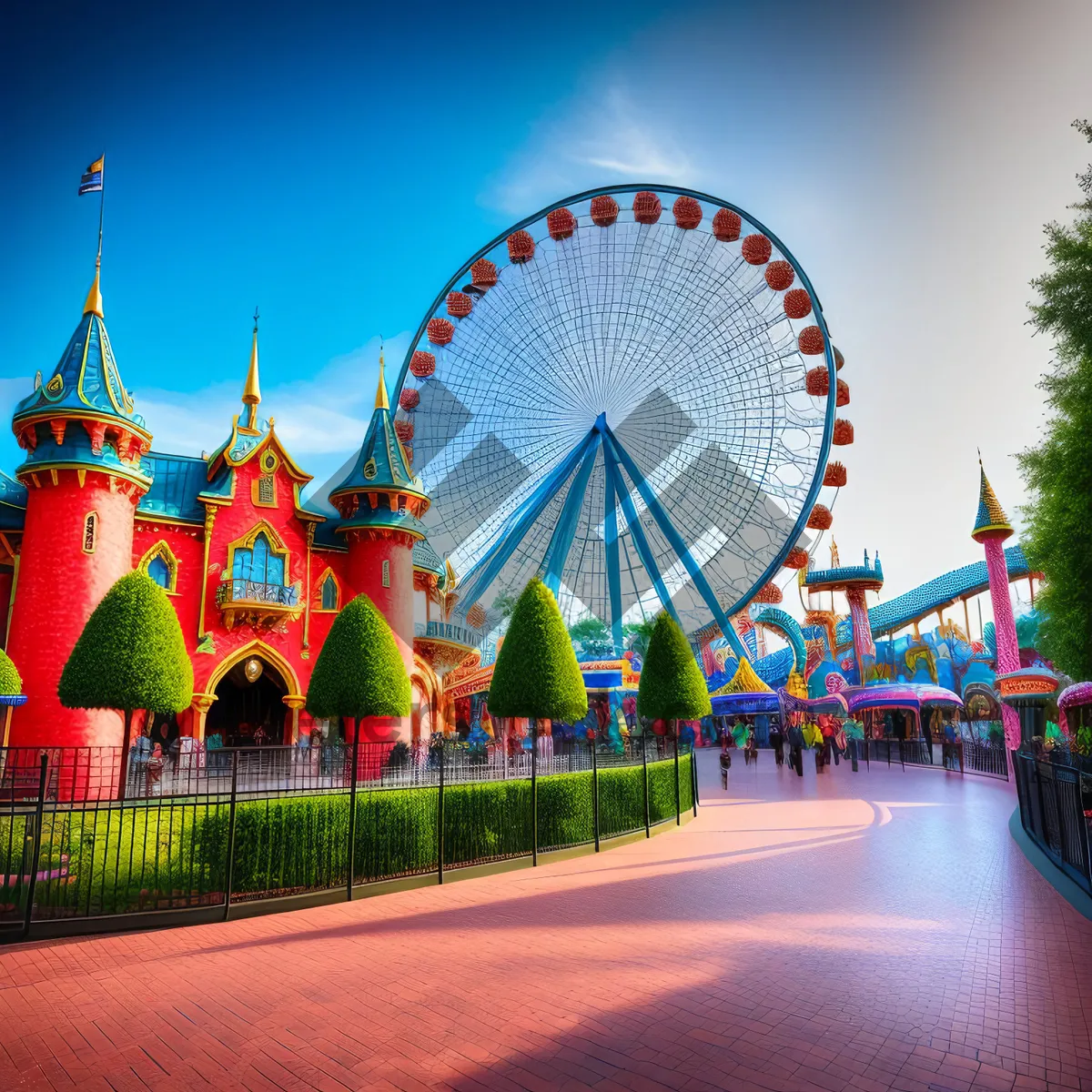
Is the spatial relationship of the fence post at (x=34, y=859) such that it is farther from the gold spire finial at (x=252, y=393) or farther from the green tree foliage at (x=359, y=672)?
the gold spire finial at (x=252, y=393)

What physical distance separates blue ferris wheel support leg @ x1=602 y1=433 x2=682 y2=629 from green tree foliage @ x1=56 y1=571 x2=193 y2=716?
23.0 m

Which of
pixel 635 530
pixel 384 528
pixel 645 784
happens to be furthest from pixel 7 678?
Answer: pixel 635 530

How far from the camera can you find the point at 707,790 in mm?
26406

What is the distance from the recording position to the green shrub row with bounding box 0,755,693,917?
32.4 ft

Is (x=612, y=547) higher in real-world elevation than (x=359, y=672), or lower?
higher

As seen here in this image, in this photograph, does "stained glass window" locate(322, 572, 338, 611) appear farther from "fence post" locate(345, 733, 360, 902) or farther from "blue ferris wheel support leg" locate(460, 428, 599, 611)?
"fence post" locate(345, 733, 360, 902)

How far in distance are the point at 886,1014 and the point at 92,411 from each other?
23801mm

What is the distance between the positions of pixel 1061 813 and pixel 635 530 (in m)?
25.9

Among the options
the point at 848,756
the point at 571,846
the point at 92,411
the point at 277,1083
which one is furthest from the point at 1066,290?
the point at 848,756

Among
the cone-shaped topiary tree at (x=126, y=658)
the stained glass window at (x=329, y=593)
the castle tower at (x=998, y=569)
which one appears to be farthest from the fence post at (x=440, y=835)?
the castle tower at (x=998, y=569)

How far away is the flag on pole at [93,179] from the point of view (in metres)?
23.8

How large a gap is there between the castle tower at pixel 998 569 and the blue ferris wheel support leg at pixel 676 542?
41.7 feet

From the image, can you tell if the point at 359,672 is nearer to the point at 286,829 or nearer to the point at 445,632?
the point at 286,829

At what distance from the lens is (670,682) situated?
22688 millimetres
